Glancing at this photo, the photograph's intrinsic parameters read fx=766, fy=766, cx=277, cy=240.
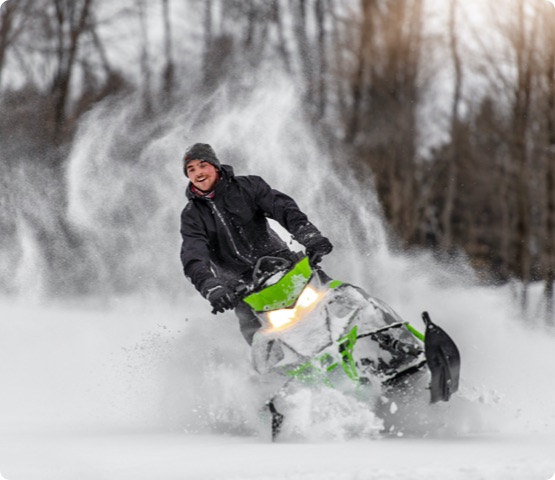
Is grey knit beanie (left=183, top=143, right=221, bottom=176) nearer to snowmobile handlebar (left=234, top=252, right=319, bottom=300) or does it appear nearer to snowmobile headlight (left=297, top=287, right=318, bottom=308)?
snowmobile handlebar (left=234, top=252, right=319, bottom=300)

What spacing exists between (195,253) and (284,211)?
2.30 feet

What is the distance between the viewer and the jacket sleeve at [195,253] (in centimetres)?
488

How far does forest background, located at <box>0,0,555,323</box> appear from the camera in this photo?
1180cm

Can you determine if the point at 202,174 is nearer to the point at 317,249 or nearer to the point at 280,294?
the point at 317,249

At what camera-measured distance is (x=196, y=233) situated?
17.2 feet

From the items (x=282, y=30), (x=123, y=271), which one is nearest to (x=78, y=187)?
(x=123, y=271)

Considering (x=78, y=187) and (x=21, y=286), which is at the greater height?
(x=78, y=187)

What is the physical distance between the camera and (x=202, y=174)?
17.3 feet

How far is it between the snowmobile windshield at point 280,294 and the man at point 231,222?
295 millimetres

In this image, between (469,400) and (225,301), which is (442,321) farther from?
(225,301)

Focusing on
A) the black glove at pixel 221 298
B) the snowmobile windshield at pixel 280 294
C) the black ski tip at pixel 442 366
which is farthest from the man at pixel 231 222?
the black ski tip at pixel 442 366

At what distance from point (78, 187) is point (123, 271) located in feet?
5.15

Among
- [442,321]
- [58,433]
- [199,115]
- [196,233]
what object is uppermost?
[199,115]

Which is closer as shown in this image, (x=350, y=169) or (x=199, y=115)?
(x=199, y=115)
